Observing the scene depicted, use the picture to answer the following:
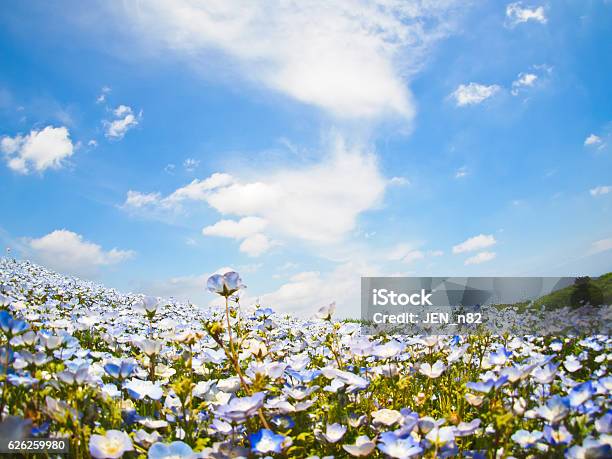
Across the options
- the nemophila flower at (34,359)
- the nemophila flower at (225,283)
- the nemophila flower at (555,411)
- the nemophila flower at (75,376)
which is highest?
the nemophila flower at (225,283)

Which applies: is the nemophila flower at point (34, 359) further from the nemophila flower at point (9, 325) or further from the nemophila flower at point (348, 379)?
the nemophila flower at point (348, 379)

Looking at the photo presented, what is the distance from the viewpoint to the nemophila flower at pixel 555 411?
7.99ft

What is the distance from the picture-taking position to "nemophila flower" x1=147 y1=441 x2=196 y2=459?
7.61ft

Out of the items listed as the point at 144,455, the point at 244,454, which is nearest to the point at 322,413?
the point at 244,454

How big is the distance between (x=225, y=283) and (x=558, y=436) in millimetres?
2089

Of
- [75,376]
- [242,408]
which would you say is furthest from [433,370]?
[75,376]

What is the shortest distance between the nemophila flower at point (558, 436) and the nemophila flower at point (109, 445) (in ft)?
7.36

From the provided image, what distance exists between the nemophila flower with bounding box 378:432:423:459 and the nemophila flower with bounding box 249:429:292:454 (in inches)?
21.0

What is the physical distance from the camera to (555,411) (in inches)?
97.8

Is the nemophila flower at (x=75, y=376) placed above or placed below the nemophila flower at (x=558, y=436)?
above

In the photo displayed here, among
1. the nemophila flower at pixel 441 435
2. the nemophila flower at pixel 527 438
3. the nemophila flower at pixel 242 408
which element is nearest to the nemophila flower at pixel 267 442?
the nemophila flower at pixel 242 408

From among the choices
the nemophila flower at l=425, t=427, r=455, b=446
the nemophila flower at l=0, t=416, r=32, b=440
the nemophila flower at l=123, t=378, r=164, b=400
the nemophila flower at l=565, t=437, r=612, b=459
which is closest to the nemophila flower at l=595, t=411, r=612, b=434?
the nemophila flower at l=565, t=437, r=612, b=459

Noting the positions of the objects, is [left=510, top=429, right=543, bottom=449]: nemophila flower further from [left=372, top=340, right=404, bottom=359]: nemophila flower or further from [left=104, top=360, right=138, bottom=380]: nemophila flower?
[left=104, top=360, right=138, bottom=380]: nemophila flower

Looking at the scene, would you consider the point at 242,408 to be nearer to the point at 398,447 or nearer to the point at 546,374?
the point at 398,447
